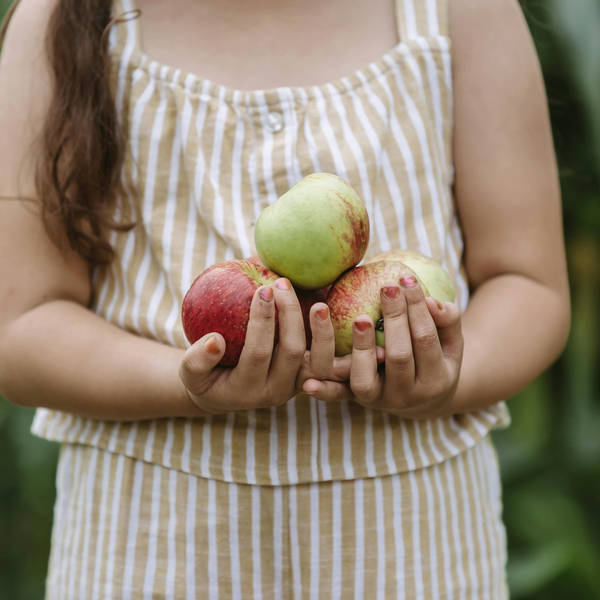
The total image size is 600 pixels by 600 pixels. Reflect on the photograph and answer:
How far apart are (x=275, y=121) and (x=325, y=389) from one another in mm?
326

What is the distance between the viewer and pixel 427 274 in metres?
0.80

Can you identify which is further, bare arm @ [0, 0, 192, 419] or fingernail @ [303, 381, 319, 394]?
bare arm @ [0, 0, 192, 419]

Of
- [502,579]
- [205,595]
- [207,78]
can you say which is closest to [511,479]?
[502,579]

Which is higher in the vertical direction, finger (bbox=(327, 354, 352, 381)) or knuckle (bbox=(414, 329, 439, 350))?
knuckle (bbox=(414, 329, 439, 350))

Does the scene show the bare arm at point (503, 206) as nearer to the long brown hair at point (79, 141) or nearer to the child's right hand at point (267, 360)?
the child's right hand at point (267, 360)

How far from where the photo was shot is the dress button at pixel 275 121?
2.94ft

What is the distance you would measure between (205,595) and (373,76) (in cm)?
60

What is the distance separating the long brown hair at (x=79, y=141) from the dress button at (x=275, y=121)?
0.56 ft

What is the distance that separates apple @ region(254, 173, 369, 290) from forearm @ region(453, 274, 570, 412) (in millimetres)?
205

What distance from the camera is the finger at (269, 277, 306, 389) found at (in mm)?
704

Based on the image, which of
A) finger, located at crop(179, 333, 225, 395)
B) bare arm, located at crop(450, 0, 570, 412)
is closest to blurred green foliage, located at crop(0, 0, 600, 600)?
bare arm, located at crop(450, 0, 570, 412)

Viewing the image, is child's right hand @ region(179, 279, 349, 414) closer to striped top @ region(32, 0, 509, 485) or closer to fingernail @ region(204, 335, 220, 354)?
fingernail @ region(204, 335, 220, 354)

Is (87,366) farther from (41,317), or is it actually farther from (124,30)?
(124,30)

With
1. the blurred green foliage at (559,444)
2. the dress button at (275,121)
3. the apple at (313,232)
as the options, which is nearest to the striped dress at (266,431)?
the dress button at (275,121)
